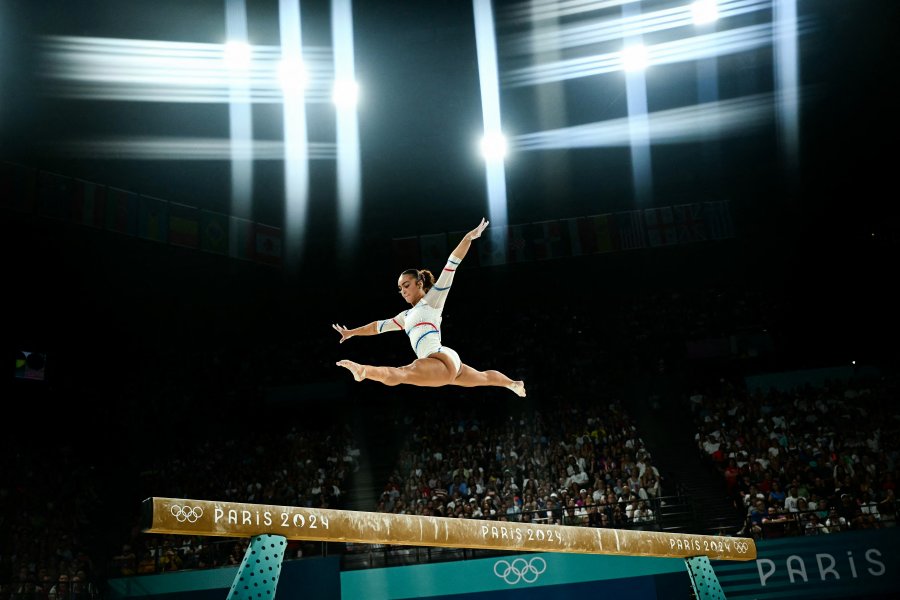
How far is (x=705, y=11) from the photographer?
13164mm

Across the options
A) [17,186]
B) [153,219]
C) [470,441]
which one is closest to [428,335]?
[470,441]

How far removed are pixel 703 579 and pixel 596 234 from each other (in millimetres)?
15424

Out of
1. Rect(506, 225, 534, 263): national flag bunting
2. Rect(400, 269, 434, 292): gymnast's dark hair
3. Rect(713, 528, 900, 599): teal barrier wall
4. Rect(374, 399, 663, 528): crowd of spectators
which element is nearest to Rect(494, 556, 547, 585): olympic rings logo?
Rect(374, 399, 663, 528): crowd of spectators

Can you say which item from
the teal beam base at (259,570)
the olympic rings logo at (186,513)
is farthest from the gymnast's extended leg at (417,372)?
the olympic rings logo at (186,513)

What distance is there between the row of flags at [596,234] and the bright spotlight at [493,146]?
369cm

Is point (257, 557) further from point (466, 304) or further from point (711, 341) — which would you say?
point (466, 304)

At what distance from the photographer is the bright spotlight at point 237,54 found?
1334 centimetres

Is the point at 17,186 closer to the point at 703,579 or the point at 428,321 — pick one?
the point at 428,321

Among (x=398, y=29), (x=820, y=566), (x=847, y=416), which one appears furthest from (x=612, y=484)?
(x=398, y=29)

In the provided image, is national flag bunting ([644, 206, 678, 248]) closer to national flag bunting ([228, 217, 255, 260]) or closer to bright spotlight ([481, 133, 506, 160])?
bright spotlight ([481, 133, 506, 160])

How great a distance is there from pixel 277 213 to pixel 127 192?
3719mm

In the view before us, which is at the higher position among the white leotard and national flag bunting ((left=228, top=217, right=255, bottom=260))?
national flag bunting ((left=228, top=217, right=255, bottom=260))

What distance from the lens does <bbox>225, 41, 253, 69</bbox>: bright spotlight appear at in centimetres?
1334

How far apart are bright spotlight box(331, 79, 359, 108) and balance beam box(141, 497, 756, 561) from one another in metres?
10.9
